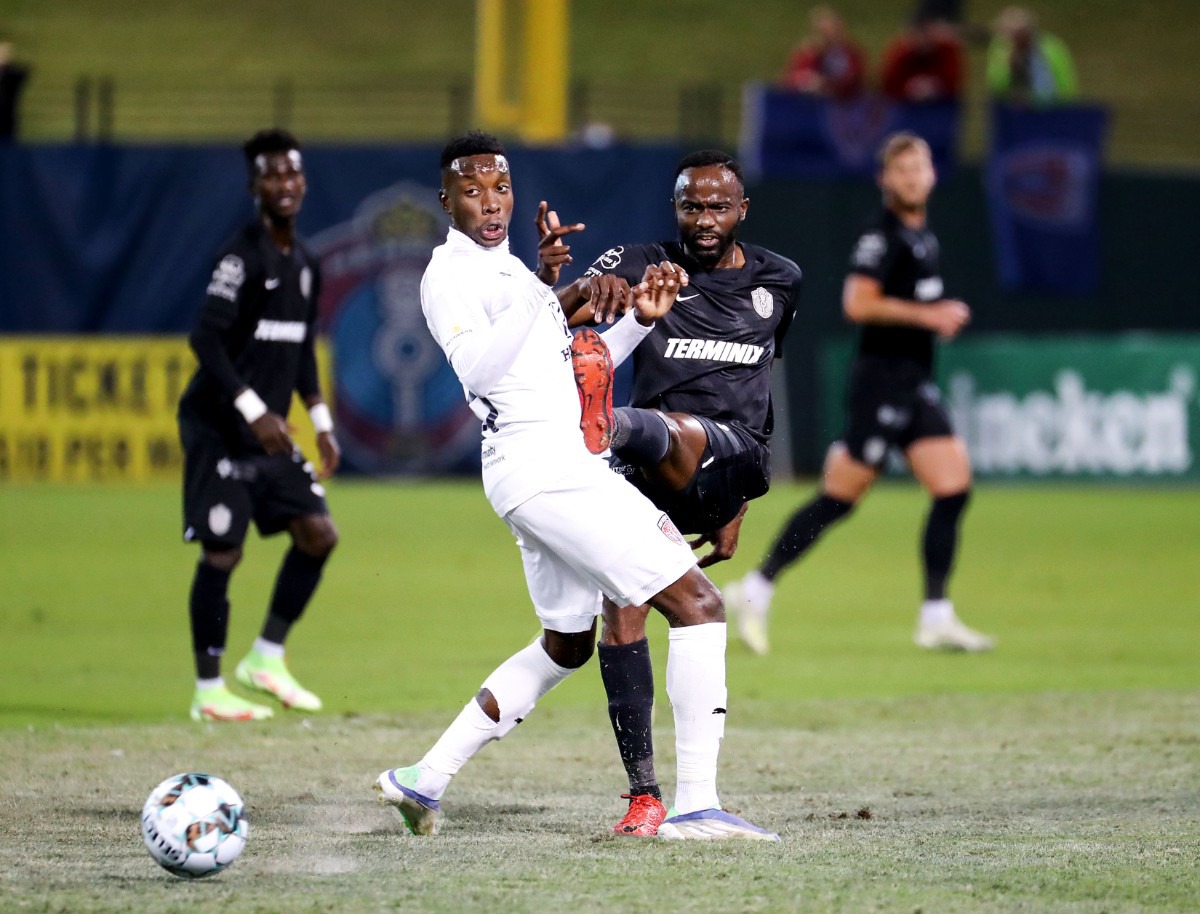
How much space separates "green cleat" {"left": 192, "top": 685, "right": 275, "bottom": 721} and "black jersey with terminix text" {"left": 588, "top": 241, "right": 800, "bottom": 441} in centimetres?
289

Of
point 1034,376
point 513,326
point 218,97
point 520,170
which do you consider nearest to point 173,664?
point 513,326

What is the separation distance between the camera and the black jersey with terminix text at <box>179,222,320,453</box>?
872 centimetres

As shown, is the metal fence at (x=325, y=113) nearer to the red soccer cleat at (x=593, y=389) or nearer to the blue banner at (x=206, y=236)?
the blue banner at (x=206, y=236)

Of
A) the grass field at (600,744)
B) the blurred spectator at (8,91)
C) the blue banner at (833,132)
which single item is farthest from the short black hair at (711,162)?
the blurred spectator at (8,91)

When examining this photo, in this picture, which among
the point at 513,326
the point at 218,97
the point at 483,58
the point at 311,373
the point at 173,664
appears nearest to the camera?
the point at 513,326

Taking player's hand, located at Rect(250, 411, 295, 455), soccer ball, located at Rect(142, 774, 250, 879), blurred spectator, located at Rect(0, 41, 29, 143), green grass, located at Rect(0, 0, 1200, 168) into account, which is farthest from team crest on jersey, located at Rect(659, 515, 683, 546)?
green grass, located at Rect(0, 0, 1200, 168)

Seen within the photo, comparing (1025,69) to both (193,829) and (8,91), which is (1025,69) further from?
(193,829)

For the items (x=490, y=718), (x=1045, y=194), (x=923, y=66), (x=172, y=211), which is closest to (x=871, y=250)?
(x=490, y=718)

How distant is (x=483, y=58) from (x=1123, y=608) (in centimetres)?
1263

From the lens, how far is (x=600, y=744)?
8.39m

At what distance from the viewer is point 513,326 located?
19.4 feet

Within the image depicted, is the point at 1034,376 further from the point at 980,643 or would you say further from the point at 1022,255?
the point at 980,643

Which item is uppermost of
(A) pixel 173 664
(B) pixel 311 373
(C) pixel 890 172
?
(C) pixel 890 172

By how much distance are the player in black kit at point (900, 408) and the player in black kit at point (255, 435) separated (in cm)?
307
